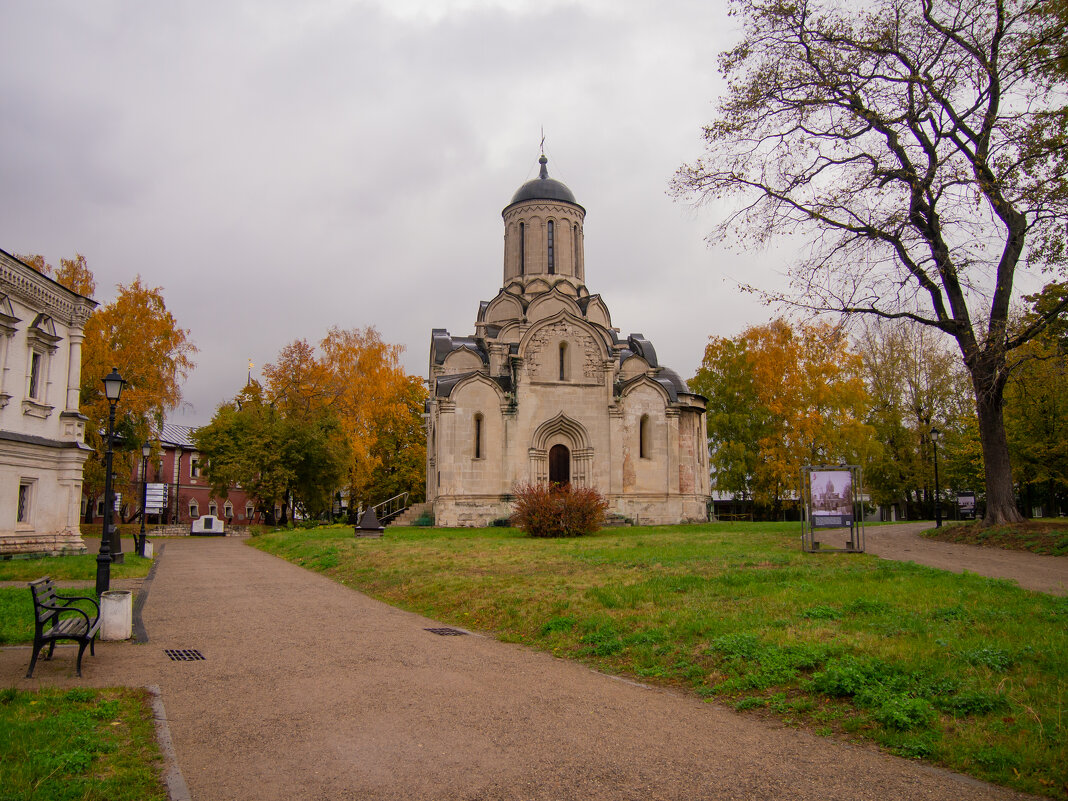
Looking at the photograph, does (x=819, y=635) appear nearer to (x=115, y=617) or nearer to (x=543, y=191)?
(x=115, y=617)

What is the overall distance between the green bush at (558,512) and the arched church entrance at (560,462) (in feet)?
29.7

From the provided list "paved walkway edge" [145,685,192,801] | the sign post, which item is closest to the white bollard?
"paved walkway edge" [145,685,192,801]

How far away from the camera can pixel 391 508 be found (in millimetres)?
44656

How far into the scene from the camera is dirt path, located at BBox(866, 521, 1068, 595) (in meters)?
11.9

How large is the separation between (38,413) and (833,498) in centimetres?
2065

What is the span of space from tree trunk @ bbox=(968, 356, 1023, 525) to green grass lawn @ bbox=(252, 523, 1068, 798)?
636 cm

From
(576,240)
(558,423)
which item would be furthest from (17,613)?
(576,240)

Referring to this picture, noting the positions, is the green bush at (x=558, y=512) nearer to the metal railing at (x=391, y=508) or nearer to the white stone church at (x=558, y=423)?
the white stone church at (x=558, y=423)

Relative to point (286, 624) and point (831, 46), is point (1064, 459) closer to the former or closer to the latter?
point (831, 46)

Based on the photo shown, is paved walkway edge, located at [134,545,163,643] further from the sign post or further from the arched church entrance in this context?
the arched church entrance

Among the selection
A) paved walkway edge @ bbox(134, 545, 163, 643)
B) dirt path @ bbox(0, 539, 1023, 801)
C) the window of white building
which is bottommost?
dirt path @ bbox(0, 539, 1023, 801)

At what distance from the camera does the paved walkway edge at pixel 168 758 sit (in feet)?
15.8

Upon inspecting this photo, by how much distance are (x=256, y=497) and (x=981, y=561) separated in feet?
111

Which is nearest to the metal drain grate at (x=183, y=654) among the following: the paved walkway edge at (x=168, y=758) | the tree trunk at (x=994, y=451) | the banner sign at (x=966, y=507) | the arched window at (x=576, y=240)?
the paved walkway edge at (x=168, y=758)
